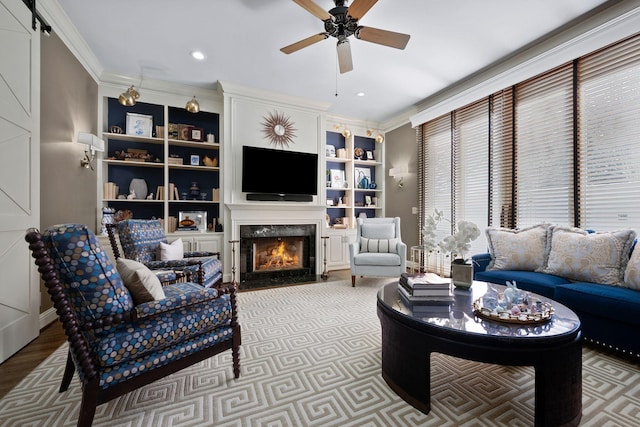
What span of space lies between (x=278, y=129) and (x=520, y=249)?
11.4 feet

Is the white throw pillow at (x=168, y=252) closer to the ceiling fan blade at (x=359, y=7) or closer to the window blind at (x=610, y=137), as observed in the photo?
the ceiling fan blade at (x=359, y=7)

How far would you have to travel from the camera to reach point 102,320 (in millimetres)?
1184

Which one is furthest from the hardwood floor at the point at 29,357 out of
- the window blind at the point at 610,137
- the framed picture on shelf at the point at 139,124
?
the window blind at the point at 610,137

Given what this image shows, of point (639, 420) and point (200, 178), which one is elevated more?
point (200, 178)

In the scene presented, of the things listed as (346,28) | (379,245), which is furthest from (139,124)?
(379,245)

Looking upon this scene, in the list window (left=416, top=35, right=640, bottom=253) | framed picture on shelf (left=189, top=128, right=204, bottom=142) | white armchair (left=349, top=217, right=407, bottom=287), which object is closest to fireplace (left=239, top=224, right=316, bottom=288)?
white armchair (left=349, top=217, right=407, bottom=287)

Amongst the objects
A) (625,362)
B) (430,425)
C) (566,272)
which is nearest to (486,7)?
(566,272)

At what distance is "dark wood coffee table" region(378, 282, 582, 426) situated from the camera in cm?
121

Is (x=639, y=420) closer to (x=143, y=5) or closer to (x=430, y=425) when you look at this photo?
(x=430, y=425)

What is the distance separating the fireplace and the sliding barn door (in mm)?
2176

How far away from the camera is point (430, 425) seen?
1.31 m

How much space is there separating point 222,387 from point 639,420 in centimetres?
215

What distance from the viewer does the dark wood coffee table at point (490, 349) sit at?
1211mm

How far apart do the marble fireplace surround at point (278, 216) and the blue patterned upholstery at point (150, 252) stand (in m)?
1.01
